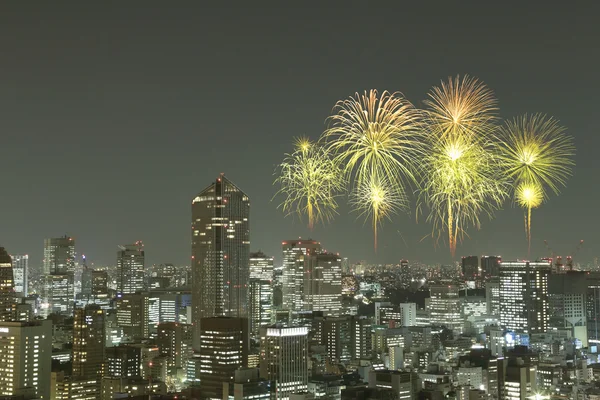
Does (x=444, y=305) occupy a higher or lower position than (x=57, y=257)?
lower

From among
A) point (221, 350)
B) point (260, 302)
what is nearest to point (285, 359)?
point (221, 350)

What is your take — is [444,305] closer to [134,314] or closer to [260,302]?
[260,302]

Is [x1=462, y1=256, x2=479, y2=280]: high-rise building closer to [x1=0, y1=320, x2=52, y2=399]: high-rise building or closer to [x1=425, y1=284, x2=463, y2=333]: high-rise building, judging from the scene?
[x1=425, y1=284, x2=463, y2=333]: high-rise building

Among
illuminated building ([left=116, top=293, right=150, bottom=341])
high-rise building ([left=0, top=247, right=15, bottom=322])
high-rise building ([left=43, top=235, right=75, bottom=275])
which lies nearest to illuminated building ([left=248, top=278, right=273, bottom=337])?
illuminated building ([left=116, top=293, right=150, bottom=341])

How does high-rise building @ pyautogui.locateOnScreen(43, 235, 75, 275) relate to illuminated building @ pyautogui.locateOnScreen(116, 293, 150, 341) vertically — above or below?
above

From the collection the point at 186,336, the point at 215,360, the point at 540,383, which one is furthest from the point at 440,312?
the point at 215,360

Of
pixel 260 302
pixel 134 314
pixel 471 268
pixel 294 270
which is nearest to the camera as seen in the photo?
pixel 294 270

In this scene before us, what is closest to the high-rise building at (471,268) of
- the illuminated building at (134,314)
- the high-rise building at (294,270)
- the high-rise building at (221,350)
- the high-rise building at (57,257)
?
the high-rise building at (294,270)

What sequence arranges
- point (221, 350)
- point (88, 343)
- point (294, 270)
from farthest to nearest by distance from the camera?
point (294, 270), point (88, 343), point (221, 350)
